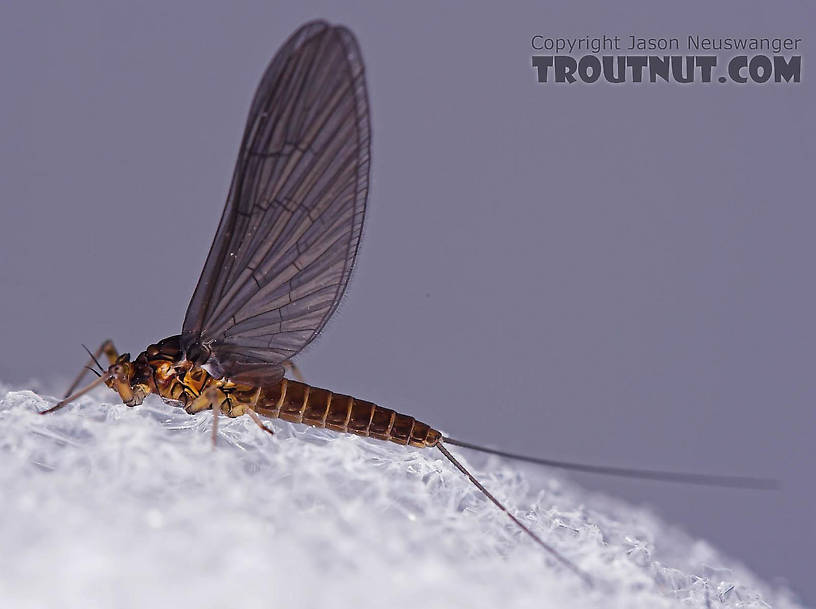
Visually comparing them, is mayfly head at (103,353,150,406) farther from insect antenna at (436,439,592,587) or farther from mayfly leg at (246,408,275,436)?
insect antenna at (436,439,592,587)

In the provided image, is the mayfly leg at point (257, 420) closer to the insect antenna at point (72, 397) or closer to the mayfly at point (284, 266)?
the mayfly at point (284, 266)

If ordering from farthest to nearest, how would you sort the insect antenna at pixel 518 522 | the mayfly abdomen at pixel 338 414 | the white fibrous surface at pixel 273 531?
the mayfly abdomen at pixel 338 414
the insect antenna at pixel 518 522
the white fibrous surface at pixel 273 531

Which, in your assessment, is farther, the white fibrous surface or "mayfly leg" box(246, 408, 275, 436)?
"mayfly leg" box(246, 408, 275, 436)

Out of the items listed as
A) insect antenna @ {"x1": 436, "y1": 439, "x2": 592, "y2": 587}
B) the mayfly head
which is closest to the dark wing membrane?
the mayfly head

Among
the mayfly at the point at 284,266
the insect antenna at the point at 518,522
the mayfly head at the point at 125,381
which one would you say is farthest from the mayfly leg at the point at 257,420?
the insect antenna at the point at 518,522

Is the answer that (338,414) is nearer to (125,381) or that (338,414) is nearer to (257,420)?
(257,420)

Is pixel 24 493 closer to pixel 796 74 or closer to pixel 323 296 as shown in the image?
pixel 323 296

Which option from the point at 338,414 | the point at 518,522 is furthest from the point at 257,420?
the point at 518,522
